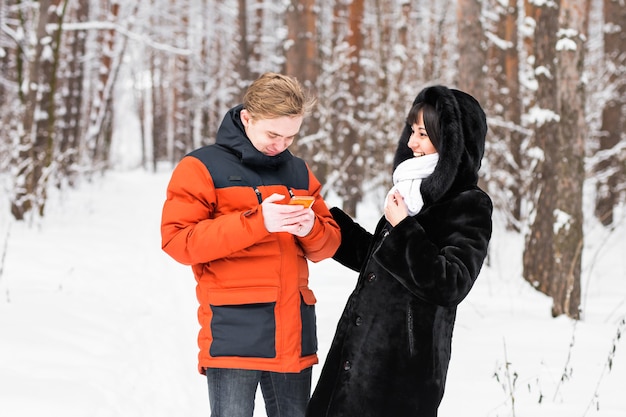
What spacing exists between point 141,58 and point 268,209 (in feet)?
106

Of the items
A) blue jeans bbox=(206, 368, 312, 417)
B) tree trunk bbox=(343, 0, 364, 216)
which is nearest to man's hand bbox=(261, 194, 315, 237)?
blue jeans bbox=(206, 368, 312, 417)

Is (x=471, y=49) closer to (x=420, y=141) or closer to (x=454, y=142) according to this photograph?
(x=420, y=141)

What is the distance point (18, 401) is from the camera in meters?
3.43

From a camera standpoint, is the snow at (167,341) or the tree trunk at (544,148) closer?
the snow at (167,341)

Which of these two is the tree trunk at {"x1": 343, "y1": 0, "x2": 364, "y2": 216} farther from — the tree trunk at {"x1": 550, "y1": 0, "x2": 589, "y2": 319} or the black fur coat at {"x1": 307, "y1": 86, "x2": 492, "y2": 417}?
the black fur coat at {"x1": 307, "y1": 86, "x2": 492, "y2": 417}

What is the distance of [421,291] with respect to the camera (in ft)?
6.82

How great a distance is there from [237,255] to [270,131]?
0.50 m

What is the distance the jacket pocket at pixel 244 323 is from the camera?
229 centimetres

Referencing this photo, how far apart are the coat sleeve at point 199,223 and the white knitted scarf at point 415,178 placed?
0.55 metres

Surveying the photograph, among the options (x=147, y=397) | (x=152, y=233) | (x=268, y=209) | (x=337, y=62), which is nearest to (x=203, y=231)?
(x=268, y=209)

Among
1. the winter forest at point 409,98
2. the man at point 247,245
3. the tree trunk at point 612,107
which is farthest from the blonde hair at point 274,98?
the tree trunk at point 612,107

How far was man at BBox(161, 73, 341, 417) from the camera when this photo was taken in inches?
87.7

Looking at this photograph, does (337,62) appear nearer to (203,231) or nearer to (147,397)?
(147,397)

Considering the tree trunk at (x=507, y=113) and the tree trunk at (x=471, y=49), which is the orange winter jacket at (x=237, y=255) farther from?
the tree trunk at (x=507, y=113)
